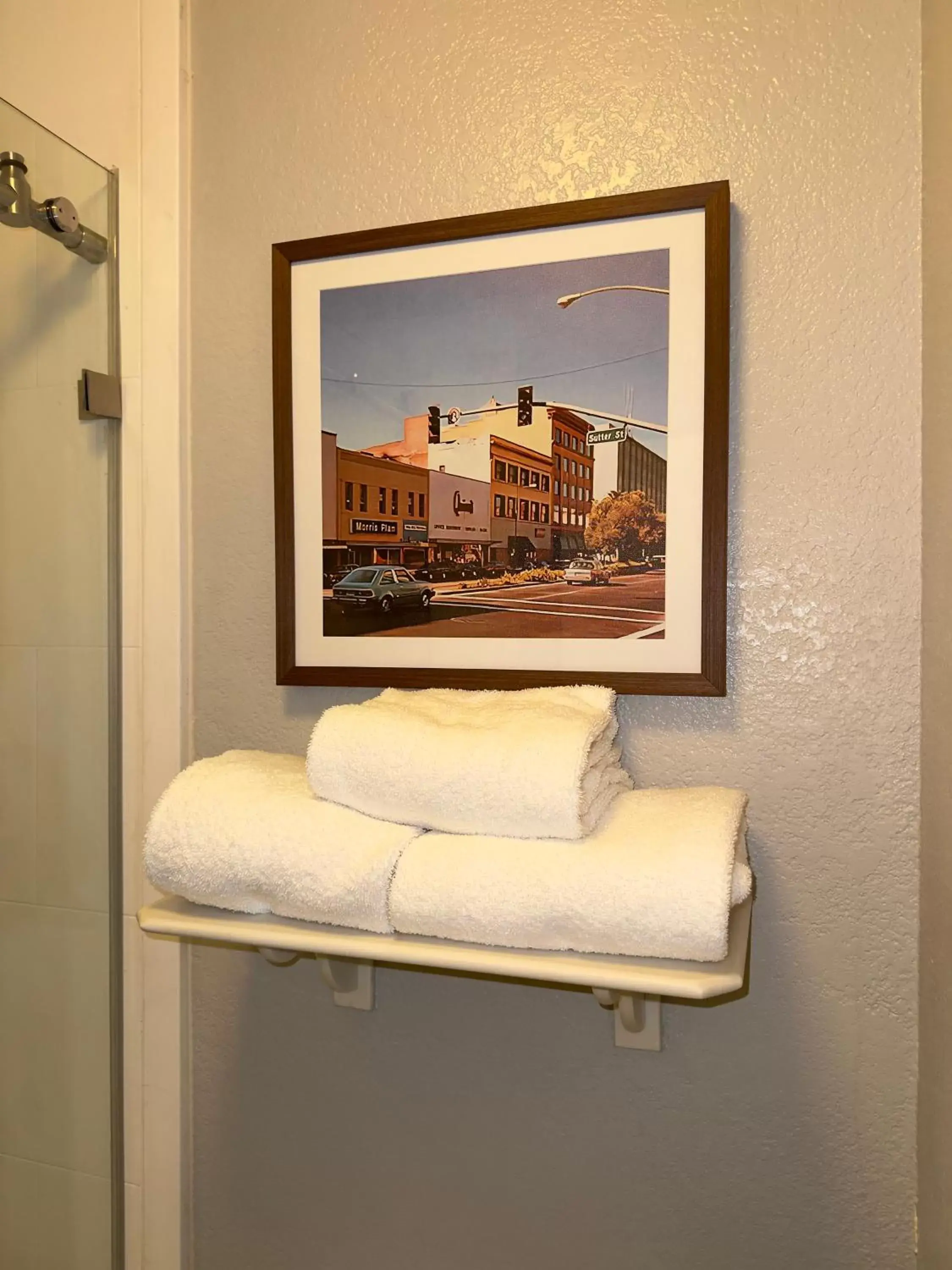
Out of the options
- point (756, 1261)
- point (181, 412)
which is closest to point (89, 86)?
point (181, 412)

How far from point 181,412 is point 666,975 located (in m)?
0.88

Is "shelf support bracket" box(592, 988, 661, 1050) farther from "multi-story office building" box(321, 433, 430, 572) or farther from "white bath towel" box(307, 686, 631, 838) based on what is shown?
"multi-story office building" box(321, 433, 430, 572)

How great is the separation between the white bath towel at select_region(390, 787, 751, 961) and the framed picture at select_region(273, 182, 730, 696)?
25cm

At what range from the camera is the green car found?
41.4 inches

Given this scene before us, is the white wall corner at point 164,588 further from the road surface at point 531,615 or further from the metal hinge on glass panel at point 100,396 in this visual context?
the road surface at point 531,615

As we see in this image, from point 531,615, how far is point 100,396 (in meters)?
0.61

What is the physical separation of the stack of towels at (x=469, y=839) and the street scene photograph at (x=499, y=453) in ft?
0.64

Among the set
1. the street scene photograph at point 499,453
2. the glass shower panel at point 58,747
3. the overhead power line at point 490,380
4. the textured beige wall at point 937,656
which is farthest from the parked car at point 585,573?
the glass shower panel at point 58,747

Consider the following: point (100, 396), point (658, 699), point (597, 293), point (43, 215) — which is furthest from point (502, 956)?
point (43, 215)

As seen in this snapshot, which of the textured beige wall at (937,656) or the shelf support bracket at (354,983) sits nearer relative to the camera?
the textured beige wall at (937,656)

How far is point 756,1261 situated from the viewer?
94 centimetres

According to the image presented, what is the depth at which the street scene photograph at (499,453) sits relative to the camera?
0.96m

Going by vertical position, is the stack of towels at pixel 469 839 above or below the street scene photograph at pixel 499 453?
below

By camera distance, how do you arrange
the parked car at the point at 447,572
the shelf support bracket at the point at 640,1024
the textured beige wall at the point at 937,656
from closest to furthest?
the textured beige wall at the point at 937,656
the shelf support bracket at the point at 640,1024
the parked car at the point at 447,572
